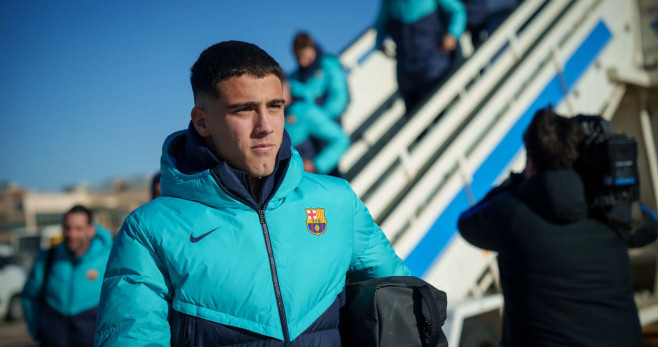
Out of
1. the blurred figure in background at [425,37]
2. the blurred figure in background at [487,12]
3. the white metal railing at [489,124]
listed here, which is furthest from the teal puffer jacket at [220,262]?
the blurred figure in background at [487,12]

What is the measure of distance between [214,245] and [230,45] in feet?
1.98

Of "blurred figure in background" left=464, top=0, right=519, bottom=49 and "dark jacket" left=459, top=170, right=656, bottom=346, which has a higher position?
"blurred figure in background" left=464, top=0, right=519, bottom=49

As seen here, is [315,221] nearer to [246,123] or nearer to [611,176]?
[246,123]

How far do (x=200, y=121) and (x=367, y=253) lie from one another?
0.70m

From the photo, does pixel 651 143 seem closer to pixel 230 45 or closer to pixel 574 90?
pixel 574 90

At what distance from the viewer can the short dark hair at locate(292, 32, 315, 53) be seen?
5.28m

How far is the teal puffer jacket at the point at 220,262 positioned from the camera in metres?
1.42

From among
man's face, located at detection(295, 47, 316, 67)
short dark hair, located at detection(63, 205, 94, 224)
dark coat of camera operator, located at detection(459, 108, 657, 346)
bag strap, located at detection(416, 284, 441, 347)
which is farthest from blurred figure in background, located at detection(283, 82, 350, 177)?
bag strap, located at detection(416, 284, 441, 347)

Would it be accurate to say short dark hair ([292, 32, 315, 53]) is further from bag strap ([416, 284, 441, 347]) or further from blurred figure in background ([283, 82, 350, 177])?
bag strap ([416, 284, 441, 347])

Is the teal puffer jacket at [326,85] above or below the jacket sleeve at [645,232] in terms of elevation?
above

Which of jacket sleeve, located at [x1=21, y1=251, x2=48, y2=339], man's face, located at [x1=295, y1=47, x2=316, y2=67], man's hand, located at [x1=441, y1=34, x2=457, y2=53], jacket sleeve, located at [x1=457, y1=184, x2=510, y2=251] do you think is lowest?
Answer: jacket sleeve, located at [x1=21, y1=251, x2=48, y2=339]

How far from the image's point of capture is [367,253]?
1.81 metres

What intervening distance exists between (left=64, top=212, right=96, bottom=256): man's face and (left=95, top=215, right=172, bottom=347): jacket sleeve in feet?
11.7

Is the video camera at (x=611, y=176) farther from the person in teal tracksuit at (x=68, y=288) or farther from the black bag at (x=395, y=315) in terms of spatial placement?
the person in teal tracksuit at (x=68, y=288)
